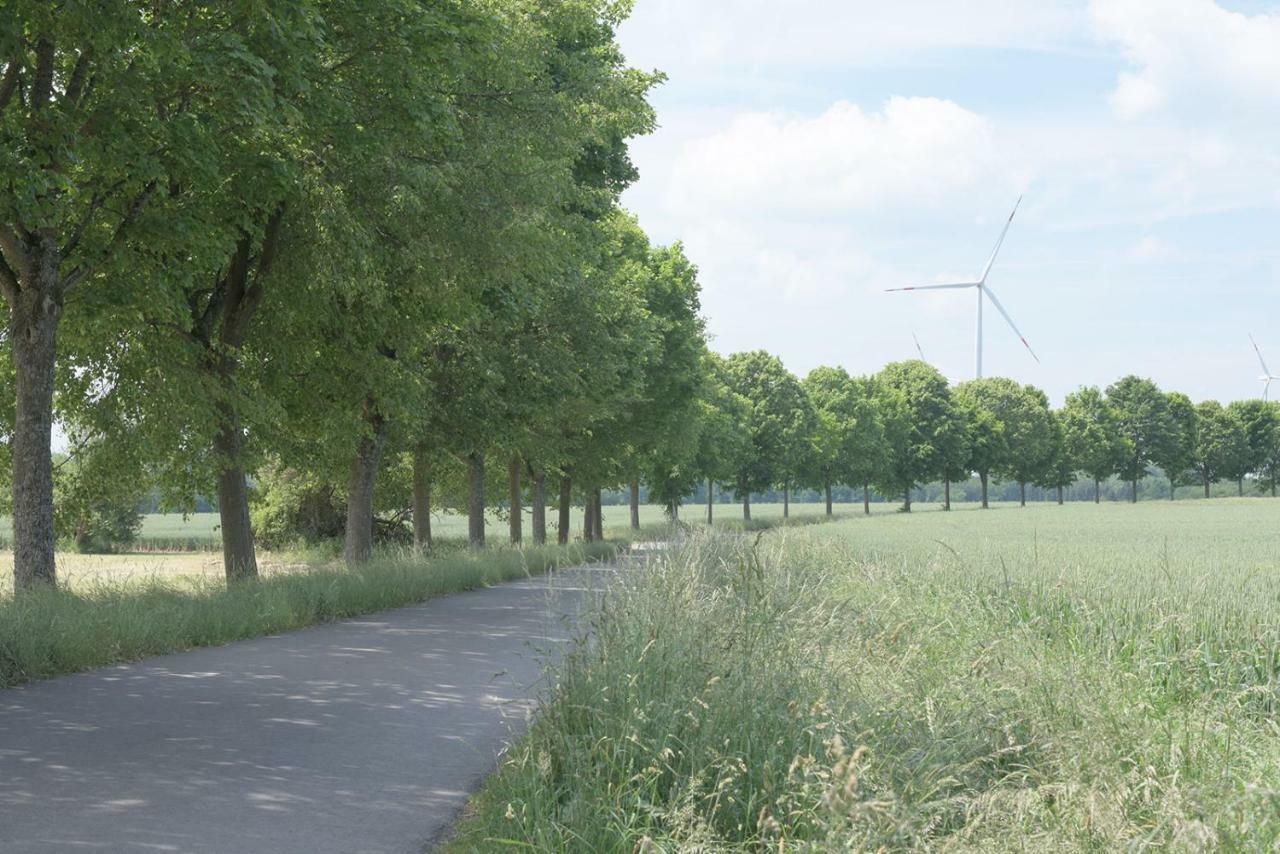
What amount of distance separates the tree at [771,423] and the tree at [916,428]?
50.3 ft

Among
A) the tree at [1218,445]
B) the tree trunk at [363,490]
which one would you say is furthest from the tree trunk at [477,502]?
the tree at [1218,445]

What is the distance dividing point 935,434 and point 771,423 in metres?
24.1

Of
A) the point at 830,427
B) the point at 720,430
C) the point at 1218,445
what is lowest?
the point at 1218,445

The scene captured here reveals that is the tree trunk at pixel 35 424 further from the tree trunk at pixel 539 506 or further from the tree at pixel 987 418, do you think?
the tree at pixel 987 418

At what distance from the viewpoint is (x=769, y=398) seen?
72.2 metres

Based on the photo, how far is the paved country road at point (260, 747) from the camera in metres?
5.96

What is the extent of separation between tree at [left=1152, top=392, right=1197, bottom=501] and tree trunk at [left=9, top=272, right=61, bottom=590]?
4275 inches

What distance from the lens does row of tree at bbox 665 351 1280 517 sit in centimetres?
6812

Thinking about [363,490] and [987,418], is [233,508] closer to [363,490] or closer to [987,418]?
[363,490]

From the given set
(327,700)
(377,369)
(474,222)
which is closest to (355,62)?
(474,222)

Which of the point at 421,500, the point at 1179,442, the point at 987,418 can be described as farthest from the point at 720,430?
the point at 1179,442

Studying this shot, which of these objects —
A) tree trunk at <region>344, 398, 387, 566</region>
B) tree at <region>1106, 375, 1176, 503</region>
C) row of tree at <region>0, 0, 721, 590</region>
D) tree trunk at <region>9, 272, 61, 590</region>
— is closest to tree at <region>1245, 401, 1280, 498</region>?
tree at <region>1106, 375, 1176, 503</region>

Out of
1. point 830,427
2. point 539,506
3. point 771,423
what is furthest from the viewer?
point 830,427

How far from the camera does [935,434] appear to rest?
90.6 m
